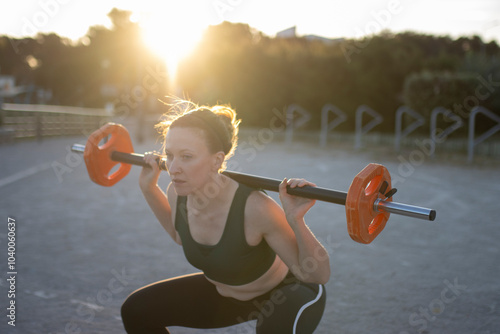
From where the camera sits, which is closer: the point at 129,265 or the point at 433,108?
the point at 129,265

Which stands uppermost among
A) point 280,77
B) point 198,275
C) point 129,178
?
point 280,77

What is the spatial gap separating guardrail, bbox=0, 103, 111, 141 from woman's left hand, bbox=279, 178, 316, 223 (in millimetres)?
16476

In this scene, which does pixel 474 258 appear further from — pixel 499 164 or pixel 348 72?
pixel 348 72

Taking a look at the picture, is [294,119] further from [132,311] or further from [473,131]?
[132,311]

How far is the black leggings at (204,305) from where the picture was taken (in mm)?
2146

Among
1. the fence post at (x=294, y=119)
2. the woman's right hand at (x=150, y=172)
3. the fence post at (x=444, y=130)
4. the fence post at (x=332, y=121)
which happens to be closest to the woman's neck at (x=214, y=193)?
the woman's right hand at (x=150, y=172)

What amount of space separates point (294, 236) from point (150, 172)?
0.91m

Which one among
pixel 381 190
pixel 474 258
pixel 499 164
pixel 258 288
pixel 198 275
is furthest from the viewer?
pixel 499 164

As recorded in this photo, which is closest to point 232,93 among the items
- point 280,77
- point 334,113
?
point 280,77

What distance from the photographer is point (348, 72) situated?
23281 mm

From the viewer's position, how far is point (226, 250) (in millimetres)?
2145

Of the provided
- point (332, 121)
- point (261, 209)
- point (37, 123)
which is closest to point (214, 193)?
point (261, 209)

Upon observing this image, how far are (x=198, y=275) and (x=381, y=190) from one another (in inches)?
41.3

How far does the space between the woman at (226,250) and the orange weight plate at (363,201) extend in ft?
0.58
